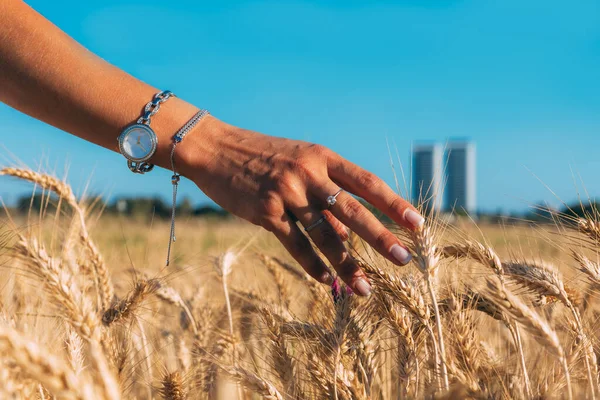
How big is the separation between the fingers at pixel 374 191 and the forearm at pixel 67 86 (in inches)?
21.1

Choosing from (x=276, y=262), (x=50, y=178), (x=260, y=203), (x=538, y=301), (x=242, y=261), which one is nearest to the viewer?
(x=260, y=203)

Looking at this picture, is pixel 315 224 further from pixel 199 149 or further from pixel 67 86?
pixel 67 86

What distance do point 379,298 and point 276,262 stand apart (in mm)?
1299

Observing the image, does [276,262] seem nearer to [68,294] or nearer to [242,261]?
[242,261]

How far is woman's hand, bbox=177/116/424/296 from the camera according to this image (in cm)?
174

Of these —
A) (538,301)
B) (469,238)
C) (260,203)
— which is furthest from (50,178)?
(538,301)

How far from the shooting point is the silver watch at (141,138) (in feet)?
6.13

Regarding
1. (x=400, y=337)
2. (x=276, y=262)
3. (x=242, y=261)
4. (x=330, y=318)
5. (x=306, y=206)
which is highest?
(x=242, y=261)

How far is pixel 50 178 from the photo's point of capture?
2.69m

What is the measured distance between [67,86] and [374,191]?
1.01 m

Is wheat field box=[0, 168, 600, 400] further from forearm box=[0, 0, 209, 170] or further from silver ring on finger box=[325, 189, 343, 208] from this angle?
forearm box=[0, 0, 209, 170]

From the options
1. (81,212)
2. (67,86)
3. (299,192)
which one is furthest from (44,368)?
(81,212)

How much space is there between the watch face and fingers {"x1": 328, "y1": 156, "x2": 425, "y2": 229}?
1.88ft

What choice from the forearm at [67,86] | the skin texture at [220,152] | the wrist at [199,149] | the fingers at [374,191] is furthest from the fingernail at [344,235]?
the forearm at [67,86]
